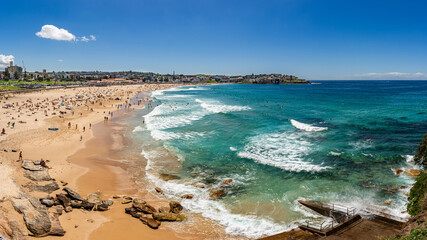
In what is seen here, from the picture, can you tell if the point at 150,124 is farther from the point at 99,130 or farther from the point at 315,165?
the point at 315,165

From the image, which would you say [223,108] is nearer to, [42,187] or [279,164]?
[279,164]

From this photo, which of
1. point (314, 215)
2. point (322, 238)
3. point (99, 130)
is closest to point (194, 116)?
point (99, 130)

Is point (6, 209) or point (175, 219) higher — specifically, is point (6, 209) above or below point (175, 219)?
above

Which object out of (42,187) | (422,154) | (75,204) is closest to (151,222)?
(75,204)

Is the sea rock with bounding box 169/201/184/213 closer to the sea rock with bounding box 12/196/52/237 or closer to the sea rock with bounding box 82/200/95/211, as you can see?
the sea rock with bounding box 82/200/95/211

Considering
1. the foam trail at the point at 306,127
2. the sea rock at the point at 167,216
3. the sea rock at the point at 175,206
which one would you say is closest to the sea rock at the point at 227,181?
the sea rock at the point at 175,206

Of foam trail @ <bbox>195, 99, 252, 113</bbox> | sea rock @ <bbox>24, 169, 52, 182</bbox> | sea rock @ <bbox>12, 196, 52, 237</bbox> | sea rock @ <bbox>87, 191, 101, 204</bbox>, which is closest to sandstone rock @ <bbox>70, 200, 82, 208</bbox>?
sea rock @ <bbox>87, 191, 101, 204</bbox>
